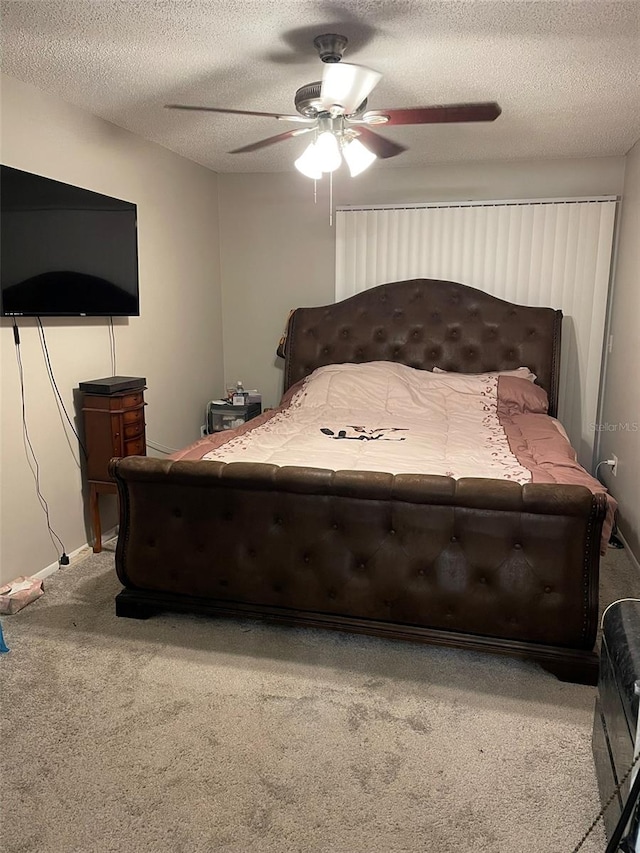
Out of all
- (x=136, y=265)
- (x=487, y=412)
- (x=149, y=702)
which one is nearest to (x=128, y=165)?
(x=136, y=265)

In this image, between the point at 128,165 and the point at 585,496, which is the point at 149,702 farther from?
the point at 128,165

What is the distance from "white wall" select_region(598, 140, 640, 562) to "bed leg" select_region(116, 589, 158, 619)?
2495 millimetres

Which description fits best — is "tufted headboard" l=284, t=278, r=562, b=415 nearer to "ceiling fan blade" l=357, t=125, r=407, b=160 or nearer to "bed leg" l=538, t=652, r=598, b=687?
"ceiling fan blade" l=357, t=125, r=407, b=160

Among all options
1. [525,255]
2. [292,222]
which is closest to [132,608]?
[292,222]

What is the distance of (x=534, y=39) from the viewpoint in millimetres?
2297

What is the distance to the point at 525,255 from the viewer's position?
4238 mm

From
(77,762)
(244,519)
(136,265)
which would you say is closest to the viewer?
(77,762)

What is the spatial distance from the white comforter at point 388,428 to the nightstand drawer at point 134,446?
0.65 metres

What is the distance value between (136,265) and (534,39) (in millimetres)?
2288

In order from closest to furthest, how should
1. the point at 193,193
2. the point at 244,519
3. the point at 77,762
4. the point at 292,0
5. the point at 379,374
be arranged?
the point at 77,762 → the point at 292,0 → the point at 244,519 → the point at 379,374 → the point at 193,193

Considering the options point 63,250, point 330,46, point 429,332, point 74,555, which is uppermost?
point 330,46

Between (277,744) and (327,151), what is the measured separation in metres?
2.18

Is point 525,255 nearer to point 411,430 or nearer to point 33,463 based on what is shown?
point 411,430

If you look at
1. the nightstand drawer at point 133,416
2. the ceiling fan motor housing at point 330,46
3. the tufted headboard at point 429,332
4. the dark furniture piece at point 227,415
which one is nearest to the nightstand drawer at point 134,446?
the nightstand drawer at point 133,416
